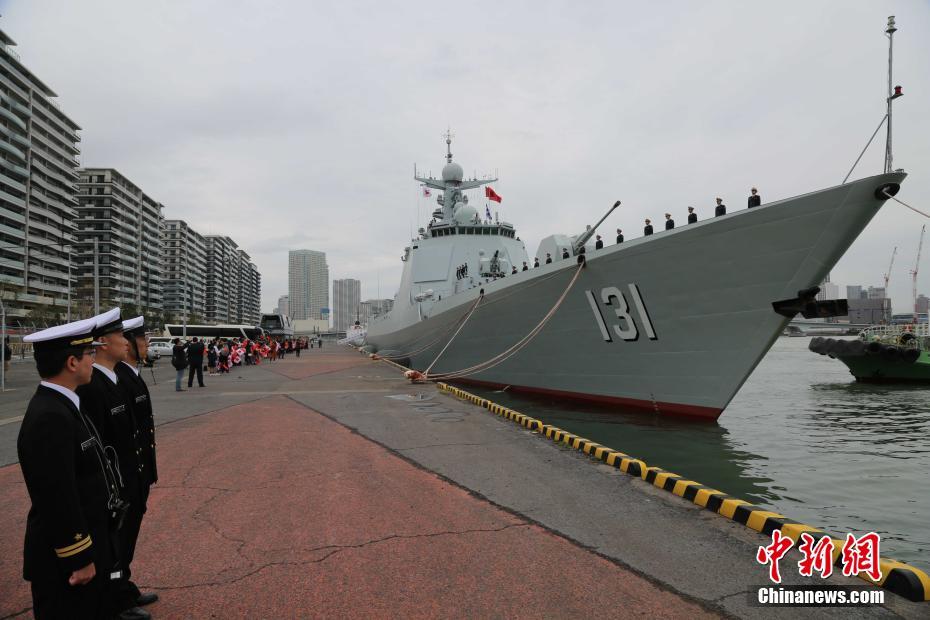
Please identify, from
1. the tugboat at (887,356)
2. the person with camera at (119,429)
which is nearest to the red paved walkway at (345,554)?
the person with camera at (119,429)

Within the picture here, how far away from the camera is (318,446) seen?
593cm

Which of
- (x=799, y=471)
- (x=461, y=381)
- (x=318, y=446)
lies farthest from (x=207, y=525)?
(x=461, y=381)

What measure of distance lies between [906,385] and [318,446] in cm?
2185

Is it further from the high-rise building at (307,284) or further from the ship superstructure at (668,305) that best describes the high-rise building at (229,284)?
the ship superstructure at (668,305)

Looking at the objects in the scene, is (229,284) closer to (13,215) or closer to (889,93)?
(13,215)

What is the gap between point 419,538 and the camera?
3248 mm

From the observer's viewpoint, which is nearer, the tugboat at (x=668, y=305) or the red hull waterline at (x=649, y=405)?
the tugboat at (x=668, y=305)

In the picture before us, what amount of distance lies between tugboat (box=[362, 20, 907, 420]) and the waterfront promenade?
3495 millimetres

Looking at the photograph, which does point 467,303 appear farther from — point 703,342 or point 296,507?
point 296,507

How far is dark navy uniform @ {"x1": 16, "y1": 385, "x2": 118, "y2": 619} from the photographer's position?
1.64 m

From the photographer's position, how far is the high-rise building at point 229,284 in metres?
114

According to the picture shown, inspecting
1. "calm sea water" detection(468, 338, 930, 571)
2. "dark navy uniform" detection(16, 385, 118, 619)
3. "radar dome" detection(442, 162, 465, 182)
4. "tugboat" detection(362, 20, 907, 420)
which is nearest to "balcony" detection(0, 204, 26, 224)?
"radar dome" detection(442, 162, 465, 182)

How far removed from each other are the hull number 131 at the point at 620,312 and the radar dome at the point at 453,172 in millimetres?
14587

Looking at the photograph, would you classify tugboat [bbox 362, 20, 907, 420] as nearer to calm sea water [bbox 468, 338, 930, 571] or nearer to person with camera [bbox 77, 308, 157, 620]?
calm sea water [bbox 468, 338, 930, 571]
